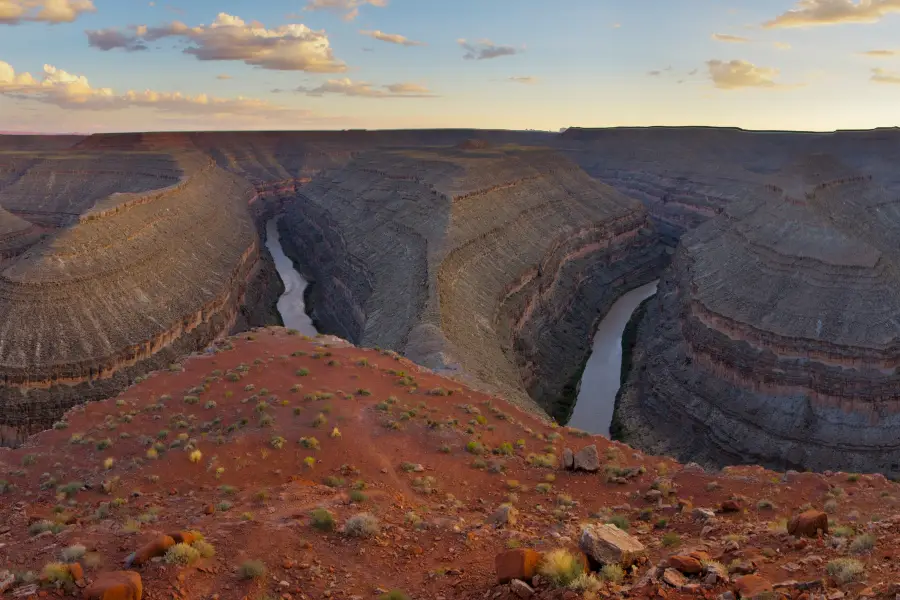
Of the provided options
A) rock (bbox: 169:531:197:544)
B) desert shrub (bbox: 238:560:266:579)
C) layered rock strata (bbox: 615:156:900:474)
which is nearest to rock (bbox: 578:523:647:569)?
desert shrub (bbox: 238:560:266:579)

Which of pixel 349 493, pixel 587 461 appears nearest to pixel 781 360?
pixel 587 461

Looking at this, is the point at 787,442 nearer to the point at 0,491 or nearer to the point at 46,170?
the point at 0,491

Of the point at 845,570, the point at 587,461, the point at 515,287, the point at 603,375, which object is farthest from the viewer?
the point at 515,287

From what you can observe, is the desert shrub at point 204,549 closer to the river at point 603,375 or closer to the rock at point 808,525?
the rock at point 808,525

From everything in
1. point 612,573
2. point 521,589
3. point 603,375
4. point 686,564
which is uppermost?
point 686,564

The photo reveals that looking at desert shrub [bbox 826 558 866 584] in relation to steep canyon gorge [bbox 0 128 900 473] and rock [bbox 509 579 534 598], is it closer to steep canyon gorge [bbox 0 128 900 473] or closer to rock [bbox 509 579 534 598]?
rock [bbox 509 579 534 598]

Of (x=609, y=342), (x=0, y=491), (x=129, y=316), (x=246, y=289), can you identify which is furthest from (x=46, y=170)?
(x=0, y=491)

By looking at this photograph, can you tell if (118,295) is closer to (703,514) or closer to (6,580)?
(6,580)
